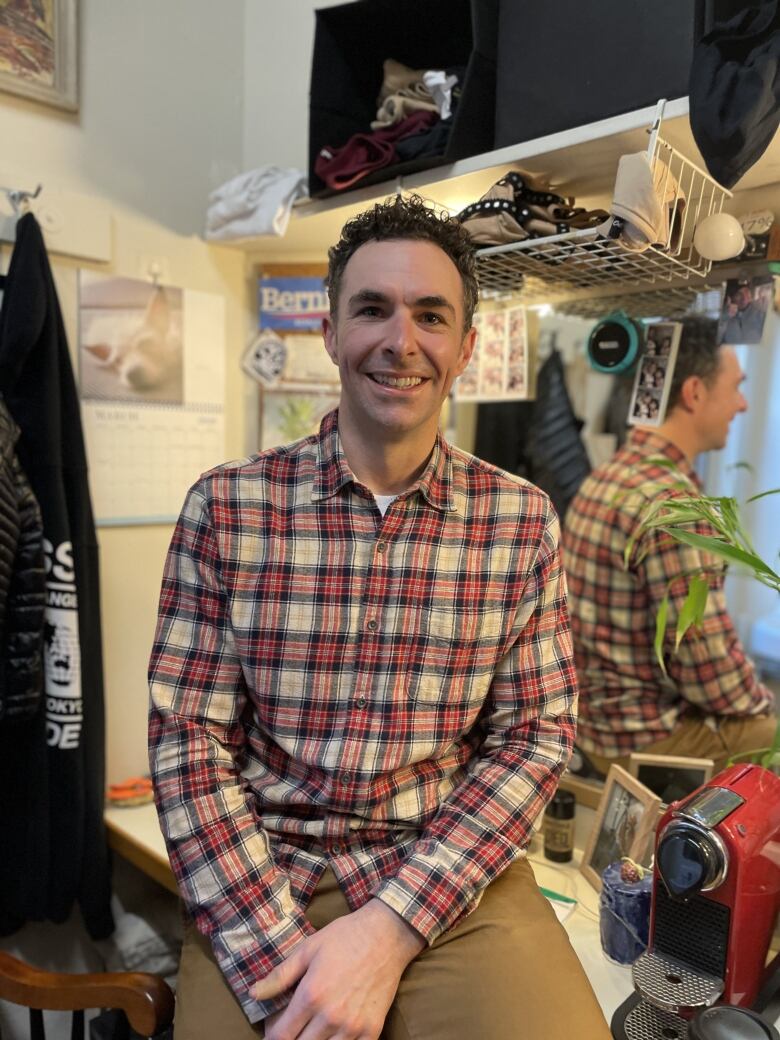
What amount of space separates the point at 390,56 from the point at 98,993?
1677 millimetres

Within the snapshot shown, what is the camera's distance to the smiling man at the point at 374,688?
940 mm

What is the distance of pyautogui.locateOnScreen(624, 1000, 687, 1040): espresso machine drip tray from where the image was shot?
90cm

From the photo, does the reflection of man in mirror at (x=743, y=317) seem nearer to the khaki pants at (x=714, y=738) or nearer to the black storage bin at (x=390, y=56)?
the black storage bin at (x=390, y=56)

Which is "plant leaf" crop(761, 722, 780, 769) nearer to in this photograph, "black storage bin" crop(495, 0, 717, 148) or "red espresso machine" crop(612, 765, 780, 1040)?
"red espresso machine" crop(612, 765, 780, 1040)

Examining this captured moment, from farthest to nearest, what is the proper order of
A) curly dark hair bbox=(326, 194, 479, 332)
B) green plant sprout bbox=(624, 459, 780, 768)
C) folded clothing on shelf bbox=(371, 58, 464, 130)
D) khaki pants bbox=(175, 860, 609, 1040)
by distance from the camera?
folded clothing on shelf bbox=(371, 58, 464, 130) < curly dark hair bbox=(326, 194, 479, 332) < green plant sprout bbox=(624, 459, 780, 768) < khaki pants bbox=(175, 860, 609, 1040)

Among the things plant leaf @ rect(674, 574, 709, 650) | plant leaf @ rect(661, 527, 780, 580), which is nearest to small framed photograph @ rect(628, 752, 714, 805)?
plant leaf @ rect(674, 574, 709, 650)

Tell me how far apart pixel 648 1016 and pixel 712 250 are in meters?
1.04

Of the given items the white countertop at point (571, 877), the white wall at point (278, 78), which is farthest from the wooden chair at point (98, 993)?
the white wall at point (278, 78)

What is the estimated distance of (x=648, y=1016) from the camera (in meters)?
0.94

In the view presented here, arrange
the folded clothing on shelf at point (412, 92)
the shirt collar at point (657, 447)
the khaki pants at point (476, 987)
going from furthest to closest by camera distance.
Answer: the shirt collar at point (657, 447) → the folded clothing on shelf at point (412, 92) → the khaki pants at point (476, 987)

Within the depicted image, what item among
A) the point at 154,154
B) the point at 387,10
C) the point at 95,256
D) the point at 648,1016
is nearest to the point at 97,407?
the point at 95,256

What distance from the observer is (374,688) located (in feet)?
3.35

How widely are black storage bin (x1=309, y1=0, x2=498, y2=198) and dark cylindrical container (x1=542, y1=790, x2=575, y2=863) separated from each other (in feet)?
3.83

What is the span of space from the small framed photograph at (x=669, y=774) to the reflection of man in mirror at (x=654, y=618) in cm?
23
